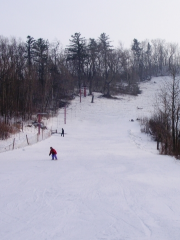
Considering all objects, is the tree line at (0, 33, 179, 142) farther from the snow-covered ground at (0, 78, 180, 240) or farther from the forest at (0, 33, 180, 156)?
the snow-covered ground at (0, 78, 180, 240)

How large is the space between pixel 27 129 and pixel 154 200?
95.1 feet

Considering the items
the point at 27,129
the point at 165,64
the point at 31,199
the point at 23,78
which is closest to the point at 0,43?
the point at 23,78

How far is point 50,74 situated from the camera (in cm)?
5444

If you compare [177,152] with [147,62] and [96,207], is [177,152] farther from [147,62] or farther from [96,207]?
[147,62]

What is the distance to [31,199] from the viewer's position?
9961 mm

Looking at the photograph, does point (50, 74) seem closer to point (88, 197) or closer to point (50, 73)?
point (50, 73)

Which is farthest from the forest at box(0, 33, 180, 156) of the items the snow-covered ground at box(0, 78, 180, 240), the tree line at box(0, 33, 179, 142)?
the snow-covered ground at box(0, 78, 180, 240)

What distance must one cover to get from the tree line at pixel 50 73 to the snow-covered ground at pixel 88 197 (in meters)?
21.2

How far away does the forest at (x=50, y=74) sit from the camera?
3986 centimetres

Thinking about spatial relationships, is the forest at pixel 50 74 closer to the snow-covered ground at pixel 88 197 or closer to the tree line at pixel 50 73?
the tree line at pixel 50 73

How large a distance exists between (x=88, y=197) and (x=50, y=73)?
1855 inches

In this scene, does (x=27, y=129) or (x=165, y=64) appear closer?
(x=27, y=129)

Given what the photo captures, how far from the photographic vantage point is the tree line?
132 feet

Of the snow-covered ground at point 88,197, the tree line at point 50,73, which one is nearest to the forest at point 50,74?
the tree line at point 50,73
